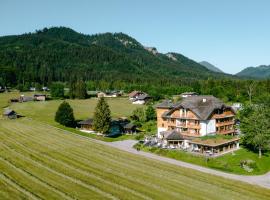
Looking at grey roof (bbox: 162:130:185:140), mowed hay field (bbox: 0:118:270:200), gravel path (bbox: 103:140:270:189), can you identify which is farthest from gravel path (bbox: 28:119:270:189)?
grey roof (bbox: 162:130:185:140)

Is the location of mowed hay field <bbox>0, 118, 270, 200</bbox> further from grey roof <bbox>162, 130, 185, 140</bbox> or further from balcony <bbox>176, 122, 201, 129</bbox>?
balcony <bbox>176, 122, 201, 129</bbox>

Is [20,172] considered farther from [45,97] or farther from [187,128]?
[45,97]

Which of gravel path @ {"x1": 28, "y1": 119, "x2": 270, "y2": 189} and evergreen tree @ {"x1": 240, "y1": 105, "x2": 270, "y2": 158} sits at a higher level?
evergreen tree @ {"x1": 240, "y1": 105, "x2": 270, "y2": 158}

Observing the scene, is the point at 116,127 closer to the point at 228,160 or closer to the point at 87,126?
the point at 87,126

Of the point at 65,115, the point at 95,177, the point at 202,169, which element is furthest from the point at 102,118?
the point at 95,177

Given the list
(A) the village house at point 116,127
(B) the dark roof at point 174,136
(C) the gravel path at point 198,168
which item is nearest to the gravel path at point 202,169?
(C) the gravel path at point 198,168

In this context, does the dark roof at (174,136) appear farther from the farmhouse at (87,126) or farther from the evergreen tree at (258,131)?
the farmhouse at (87,126)
